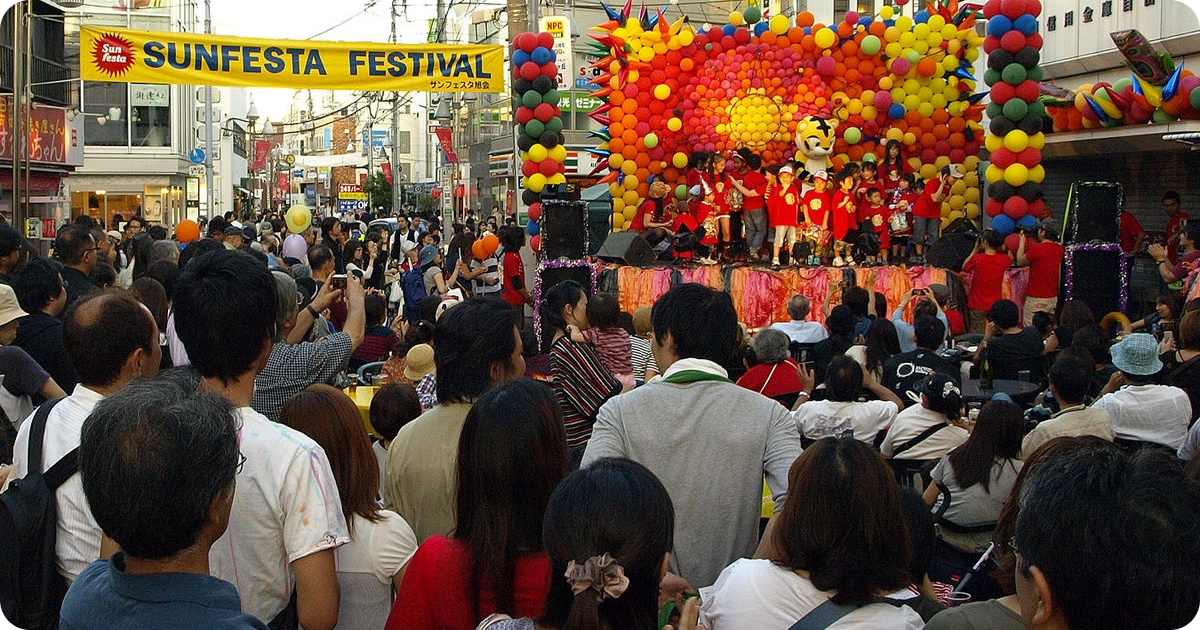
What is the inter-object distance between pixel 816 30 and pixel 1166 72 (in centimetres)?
507

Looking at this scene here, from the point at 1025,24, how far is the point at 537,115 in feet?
21.7

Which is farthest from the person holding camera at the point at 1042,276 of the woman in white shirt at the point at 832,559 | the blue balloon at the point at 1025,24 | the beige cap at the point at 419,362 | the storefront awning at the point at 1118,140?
the woman in white shirt at the point at 832,559

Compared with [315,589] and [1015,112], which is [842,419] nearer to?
[315,589]

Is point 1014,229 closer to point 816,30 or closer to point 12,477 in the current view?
point 816,30

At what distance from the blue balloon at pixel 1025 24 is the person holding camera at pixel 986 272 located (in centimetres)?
274

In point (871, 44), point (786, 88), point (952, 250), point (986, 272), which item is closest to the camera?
point (986, 272)

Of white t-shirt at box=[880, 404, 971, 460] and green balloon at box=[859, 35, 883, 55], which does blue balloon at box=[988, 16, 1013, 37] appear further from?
white t-shirt at box=[880, 404, 971, 460]

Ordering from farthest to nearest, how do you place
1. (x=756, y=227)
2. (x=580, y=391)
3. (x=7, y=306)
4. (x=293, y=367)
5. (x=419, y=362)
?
1. (x=756, y=227)
2. (x=419, y=362)
3. (x=7, y=306)
4. (x=580, y=391)
5. (x=293, y=367)

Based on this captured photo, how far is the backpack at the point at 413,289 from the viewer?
12227 millimetres

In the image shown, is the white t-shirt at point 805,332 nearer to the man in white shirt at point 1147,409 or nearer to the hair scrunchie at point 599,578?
the man in white shirt at point 1147,409

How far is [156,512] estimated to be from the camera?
7.00 feet

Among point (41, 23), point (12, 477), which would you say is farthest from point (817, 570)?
point (41, 23)

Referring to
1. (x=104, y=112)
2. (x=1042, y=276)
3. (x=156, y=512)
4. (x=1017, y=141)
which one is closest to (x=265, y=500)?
(x=156, y=512)

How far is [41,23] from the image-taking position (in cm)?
2300
